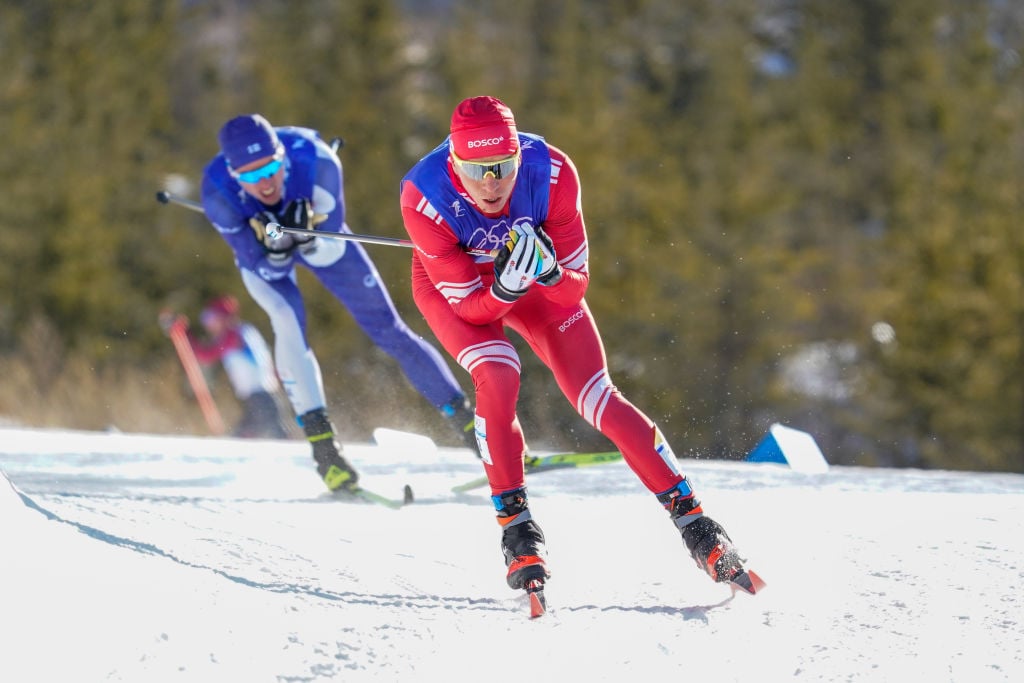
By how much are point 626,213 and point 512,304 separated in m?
18.8

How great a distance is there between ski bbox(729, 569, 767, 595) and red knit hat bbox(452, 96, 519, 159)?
1622mm

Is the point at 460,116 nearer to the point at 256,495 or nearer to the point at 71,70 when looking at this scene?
the point at 256,495

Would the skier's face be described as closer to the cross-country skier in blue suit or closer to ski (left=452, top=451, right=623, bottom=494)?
the cross-country skier in blue suit

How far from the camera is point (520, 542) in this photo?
13.4ft

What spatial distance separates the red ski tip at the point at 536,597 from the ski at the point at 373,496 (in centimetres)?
190

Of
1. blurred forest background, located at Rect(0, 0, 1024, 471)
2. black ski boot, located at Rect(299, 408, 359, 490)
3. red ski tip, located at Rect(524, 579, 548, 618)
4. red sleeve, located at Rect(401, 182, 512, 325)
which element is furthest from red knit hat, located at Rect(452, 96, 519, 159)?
blurred forest background, located at Rect(0, 0, 1024, 471)

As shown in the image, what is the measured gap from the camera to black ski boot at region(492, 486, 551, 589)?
13.1 ft

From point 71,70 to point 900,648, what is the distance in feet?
78.4

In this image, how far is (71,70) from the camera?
24219 millimetres

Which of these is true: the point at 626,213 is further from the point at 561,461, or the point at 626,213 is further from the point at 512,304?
the point at 512,304

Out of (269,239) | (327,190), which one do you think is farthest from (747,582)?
(327,190)

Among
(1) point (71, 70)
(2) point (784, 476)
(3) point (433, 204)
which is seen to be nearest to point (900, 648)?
(3) point (433, 204)

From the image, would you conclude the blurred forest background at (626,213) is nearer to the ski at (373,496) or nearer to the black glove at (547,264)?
the ski at (373,496)

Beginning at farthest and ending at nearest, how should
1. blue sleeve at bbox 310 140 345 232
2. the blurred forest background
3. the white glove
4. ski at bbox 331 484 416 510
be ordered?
the blurred forest background, blue sleeve at bbox 310 140 345 232, ski at bbox 331 484 416 510, the white glove
